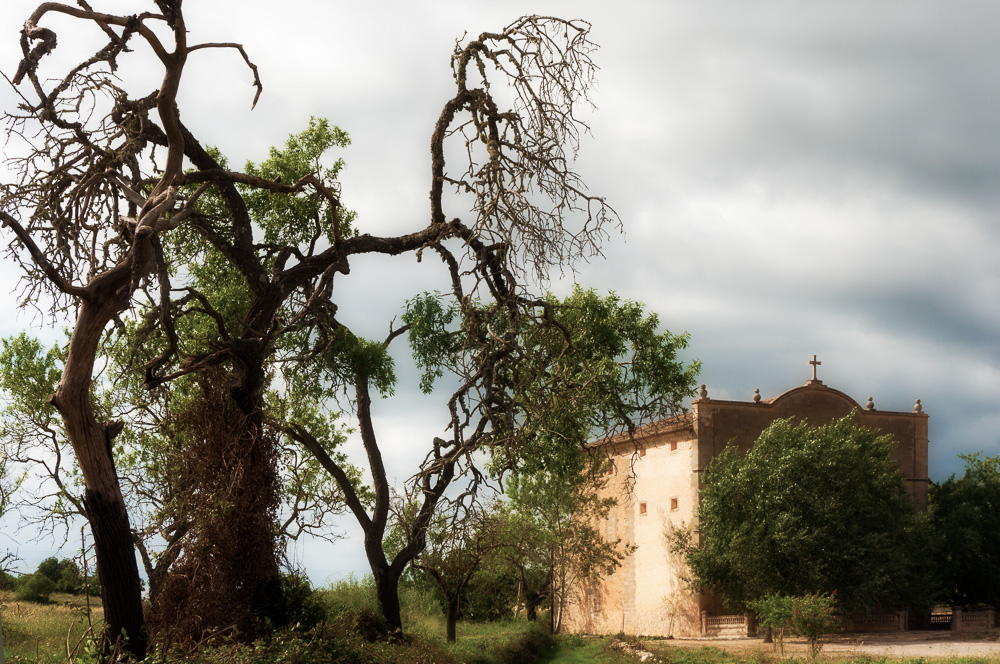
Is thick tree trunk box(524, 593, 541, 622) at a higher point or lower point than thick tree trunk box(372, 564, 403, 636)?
lower

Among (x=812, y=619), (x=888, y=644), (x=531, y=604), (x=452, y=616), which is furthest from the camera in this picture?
(x=531, y=604)

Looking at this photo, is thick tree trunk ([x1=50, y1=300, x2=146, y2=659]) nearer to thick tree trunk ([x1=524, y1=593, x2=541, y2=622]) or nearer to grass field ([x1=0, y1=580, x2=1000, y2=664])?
grass field ([x1=0, y1=580, x2=1000, y2=664])

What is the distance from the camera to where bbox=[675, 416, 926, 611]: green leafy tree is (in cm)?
2627

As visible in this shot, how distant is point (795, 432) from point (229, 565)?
21.0 m

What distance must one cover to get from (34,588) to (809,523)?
2137 centimetres

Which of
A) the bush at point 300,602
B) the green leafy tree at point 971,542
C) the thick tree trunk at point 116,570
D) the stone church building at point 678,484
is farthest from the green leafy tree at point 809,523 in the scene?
the thick tree trunk at point 116,570

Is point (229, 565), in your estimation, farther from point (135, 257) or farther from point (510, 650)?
point (510, 650)

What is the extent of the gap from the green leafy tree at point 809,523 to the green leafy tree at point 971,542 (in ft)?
10.0

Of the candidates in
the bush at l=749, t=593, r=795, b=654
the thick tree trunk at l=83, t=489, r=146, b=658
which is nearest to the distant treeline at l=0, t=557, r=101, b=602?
the thick tree trunk at l=83, t=489, r=146, b=658

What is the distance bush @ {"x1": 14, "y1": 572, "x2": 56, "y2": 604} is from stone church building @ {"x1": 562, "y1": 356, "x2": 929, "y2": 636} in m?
17.1

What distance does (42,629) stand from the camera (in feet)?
46.5

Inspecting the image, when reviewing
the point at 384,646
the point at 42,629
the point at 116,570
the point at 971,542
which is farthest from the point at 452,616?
the point at 971,542

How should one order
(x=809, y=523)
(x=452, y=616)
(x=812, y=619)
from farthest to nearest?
(x=809, y=523) < (x=452, y=616) < (x=812, y=619)

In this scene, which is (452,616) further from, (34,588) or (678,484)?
(678,484)
